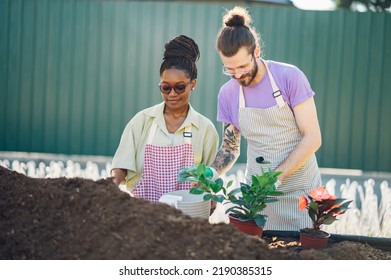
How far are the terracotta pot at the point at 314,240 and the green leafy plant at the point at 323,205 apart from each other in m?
0.04

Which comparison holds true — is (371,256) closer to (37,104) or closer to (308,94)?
(308,94)

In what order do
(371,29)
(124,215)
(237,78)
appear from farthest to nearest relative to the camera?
1. (371,29)
2. (237,78)
3. (124,215)

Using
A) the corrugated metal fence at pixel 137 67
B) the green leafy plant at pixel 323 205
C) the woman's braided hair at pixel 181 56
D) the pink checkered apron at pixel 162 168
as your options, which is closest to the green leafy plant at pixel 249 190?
the green leafy plant at pixel 323 205

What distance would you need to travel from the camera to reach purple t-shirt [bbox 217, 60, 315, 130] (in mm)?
2641

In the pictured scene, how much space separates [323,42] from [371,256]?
5770 millimetres

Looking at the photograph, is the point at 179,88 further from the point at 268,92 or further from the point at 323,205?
the point at 323,205

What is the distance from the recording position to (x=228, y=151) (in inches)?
108

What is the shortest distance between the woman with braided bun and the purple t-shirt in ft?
0.53

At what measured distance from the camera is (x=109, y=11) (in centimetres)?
757

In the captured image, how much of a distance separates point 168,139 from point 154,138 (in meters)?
0.06

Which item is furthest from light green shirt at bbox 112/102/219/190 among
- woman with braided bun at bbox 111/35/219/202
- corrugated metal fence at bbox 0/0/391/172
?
corrugated metal fence at bbox 0/0/391/172

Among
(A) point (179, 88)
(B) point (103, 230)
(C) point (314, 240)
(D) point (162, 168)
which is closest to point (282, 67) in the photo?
(A) point (179, 88)

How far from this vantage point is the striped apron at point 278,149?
2729mm

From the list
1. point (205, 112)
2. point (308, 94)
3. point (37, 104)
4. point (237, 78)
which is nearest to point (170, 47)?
point (237, 78)
